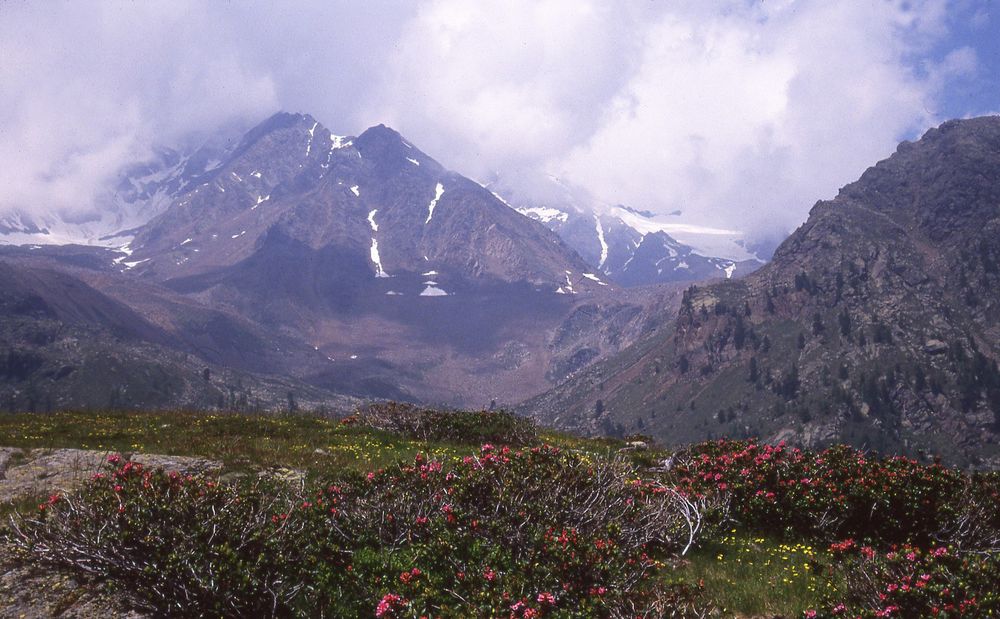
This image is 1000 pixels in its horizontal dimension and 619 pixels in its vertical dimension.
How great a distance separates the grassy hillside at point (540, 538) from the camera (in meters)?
9.63

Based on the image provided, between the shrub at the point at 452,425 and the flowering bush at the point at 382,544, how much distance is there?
13.7 m

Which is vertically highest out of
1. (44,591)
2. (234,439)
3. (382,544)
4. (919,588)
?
(919,588)

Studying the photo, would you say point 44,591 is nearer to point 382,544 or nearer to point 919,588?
point 382,544

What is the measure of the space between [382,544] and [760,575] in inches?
287

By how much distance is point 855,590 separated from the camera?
9820 millimetres

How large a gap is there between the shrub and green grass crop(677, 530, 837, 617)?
42.3 ft

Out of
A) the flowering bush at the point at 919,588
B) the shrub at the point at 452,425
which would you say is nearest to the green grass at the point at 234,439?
the shrub at the point at 452,425

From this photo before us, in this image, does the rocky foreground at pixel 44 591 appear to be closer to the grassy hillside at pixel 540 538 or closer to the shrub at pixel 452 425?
the grassy hillside at pixel 540 538

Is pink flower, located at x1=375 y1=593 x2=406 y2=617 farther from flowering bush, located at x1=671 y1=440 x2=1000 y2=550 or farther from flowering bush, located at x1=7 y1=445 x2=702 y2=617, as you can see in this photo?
flowering bush, located at x1=671 y1=440 x2=1000 y2=550

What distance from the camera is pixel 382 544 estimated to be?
11820 mm

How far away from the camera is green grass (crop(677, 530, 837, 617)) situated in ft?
35.9

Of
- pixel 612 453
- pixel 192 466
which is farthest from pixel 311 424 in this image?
pixel 612 453

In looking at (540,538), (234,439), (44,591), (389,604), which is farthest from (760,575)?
(234,439)

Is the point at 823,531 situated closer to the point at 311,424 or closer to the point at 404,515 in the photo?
the point at 404,515
